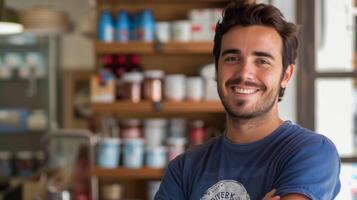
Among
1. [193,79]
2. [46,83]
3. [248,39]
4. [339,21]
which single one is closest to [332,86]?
[339,21]

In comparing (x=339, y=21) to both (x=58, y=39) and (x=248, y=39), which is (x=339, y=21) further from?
(x=58, y=39)

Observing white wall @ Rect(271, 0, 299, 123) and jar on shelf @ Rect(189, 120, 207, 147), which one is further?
jar on shelf @ Rect(189, 120, 207, 147)

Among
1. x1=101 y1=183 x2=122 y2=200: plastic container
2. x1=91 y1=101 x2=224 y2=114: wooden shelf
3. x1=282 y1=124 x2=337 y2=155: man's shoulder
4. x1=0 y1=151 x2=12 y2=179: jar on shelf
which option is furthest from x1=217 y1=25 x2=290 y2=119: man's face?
x1=0 y1=151 x2=12 y2=179: jar on shelf

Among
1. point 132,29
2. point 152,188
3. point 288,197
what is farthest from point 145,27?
point 288,197

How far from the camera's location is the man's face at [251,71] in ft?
5.08

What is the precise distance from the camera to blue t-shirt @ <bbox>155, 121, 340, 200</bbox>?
1425 mm

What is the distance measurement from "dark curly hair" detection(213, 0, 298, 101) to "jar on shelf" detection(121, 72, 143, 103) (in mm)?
2050

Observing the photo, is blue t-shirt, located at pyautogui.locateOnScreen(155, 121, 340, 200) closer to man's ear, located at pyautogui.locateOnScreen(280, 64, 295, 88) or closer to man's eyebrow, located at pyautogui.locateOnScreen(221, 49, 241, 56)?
man's ear, located at pyautogui.locateOnScreen(280, 64, 295, 88)

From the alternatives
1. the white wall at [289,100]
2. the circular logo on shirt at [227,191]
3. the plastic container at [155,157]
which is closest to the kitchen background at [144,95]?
the plastic container at [155,157]

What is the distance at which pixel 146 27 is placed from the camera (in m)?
3.70

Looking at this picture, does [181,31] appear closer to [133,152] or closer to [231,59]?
[133,152]

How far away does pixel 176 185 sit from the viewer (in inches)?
65.1

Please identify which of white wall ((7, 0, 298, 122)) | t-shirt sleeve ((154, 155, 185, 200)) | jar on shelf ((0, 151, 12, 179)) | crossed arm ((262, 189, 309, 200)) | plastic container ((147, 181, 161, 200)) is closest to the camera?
crossed arm ((262, 189, 309, 200))

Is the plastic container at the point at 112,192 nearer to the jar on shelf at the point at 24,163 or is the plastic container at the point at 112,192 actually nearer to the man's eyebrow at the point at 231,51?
the man's eyebrow at the point at 231,51
